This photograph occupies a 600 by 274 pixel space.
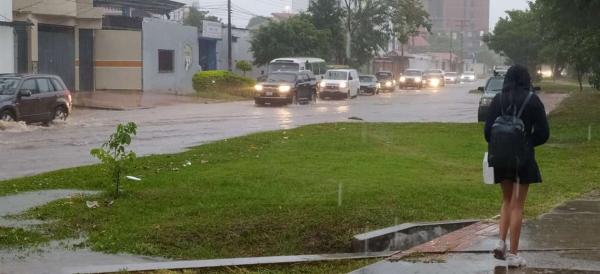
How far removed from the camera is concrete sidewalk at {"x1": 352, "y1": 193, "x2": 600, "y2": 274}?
6887 mm

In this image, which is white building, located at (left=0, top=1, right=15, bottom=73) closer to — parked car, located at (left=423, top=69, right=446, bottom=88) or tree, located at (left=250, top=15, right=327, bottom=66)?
tree, located at (left=250, top=15, right=327, bottom=66)

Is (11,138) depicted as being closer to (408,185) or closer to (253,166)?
(253,166)

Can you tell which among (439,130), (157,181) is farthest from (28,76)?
(157,181)

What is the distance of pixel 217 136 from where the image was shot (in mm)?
21266

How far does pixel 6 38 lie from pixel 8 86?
35.1 feet

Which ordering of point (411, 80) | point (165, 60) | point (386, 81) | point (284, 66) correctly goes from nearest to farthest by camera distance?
point (284, 66), point (165, 60), point (386, 81), point (411, 80)

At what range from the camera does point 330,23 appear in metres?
70.1

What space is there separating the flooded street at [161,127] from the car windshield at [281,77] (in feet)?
7.47

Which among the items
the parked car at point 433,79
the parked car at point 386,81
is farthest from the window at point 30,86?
the parked car at point 433,79

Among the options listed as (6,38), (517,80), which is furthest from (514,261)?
(6,38)

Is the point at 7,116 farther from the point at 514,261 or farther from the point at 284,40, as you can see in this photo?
the point at 284,40

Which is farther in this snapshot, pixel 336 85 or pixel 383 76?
pixel 383 76

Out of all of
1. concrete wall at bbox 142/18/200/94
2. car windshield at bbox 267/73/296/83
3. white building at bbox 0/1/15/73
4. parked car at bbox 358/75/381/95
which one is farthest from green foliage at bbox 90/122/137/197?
parked car at bbox 358/75/381/95

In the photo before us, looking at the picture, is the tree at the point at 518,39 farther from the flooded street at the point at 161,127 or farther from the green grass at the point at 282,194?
the green grass at the point at 282,194
